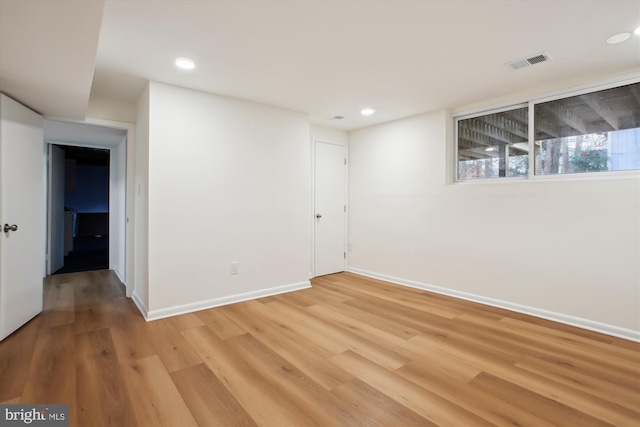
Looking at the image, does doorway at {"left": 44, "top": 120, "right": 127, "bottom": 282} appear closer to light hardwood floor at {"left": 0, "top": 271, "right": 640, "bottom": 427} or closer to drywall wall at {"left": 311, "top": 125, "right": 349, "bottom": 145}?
light hardwood floor at {"left": 0, "top": 271, "right": 640, "bottom": 427}

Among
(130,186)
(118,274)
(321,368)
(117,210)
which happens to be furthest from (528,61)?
(118,274)

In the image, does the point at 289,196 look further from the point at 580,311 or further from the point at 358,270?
the point at 580,311

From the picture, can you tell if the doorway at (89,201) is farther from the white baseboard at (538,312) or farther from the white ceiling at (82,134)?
the white baseboard at (538,312)

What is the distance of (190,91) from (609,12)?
3582 mm

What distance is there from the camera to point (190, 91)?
11.1 ft

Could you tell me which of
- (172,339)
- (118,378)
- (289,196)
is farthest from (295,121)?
(118,378)

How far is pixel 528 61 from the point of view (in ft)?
8.93

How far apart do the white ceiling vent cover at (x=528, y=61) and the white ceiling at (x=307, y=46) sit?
0.20ft

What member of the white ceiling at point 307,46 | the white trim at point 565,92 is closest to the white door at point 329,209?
the white ceiling at point 307,46

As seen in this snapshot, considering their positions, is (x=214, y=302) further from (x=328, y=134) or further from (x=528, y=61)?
(x=528, y=61)

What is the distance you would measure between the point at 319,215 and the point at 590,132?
3457mm

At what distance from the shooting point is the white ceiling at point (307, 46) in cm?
194

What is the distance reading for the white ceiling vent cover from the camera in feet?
8.62

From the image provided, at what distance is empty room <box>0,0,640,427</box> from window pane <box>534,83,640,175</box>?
2 centimetres
